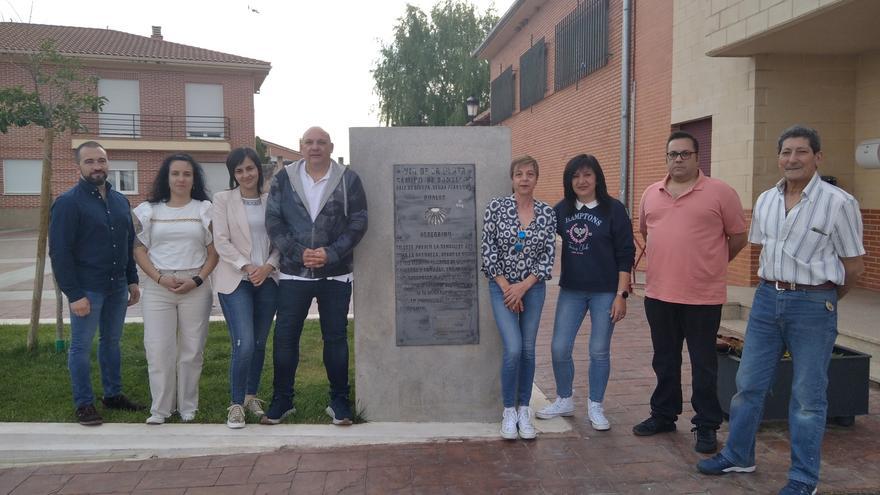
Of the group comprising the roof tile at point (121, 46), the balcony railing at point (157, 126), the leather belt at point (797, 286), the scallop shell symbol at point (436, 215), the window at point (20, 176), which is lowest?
the leather belt at point (797, 286)

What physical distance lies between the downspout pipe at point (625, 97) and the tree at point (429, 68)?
2165 cm

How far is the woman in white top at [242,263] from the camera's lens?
4457 mm

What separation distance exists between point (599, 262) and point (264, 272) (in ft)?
7.22

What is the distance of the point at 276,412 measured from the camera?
4.64 metres

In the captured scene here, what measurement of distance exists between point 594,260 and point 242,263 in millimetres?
2306

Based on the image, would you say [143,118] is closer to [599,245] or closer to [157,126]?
[157,126]

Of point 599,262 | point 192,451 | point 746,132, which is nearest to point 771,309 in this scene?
point 599,262

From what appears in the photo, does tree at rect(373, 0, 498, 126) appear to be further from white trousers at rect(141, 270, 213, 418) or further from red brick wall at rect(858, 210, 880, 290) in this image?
white trousers at rect(141, 270, 213, 418)

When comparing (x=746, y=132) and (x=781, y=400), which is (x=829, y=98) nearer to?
(x=746, y=132)

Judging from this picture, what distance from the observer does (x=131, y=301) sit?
5125 mm

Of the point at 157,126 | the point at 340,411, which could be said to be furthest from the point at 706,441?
the point at 157,126

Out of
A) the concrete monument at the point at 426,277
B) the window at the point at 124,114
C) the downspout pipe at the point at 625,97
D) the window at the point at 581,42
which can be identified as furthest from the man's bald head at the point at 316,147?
the window at the point at 124,114

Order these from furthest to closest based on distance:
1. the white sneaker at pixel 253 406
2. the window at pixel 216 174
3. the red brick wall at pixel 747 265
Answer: the window at pixel 216 174, the red brick wall at pixel 747 265, the white sneaker at pixel 253 406

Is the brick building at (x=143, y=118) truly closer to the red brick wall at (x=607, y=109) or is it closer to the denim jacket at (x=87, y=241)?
the red brick wall at (x=607, y=109)
